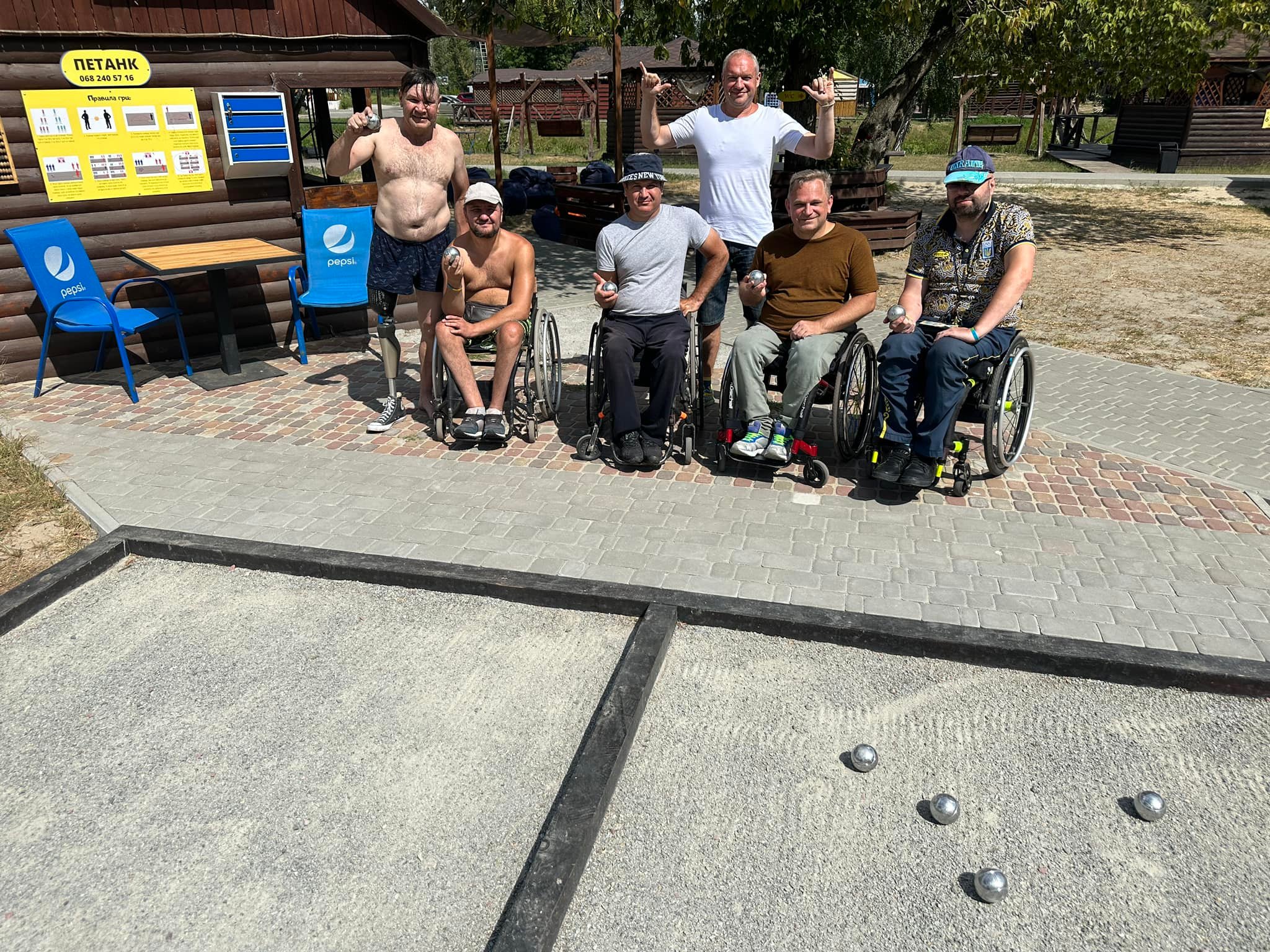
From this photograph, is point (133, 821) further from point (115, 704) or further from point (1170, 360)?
point (1170, 360)

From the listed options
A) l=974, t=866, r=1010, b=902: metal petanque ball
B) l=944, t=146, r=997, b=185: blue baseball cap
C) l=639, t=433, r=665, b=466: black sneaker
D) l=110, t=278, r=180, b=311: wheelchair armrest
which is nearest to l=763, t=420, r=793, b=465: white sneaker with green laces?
l=639, t=433, r=665, b=466: black sneaker

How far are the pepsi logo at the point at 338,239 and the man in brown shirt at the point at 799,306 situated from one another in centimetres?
418

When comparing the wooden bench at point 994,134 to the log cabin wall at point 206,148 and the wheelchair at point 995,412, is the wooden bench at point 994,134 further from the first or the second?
the wheelchair at point 995,412

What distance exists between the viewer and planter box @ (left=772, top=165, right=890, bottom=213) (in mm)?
12586

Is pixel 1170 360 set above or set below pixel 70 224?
below

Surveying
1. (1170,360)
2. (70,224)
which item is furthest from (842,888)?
(70,224)

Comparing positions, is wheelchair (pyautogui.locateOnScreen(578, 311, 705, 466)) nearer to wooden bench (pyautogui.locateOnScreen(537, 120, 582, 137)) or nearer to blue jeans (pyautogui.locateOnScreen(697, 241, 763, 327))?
blue jeans (pyautogui.locateOnScreen(697, 241, 763, 327))

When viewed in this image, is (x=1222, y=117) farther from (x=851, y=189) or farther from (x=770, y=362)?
(x=770, y=362)

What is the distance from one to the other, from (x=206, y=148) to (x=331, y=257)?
131 centimetres

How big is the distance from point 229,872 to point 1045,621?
3100 mm

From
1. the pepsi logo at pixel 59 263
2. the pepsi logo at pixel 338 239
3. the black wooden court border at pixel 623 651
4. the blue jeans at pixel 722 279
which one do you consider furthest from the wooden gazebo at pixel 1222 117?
the pepsi logo at pixel 59 263

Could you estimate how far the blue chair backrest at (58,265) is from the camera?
663cm

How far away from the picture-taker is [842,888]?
2.52 m

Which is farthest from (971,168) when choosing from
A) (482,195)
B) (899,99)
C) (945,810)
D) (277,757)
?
(899,99)
